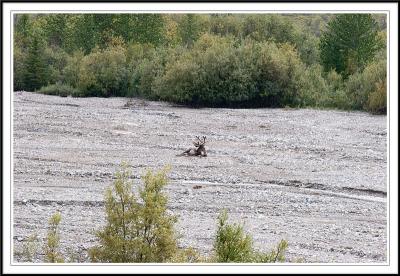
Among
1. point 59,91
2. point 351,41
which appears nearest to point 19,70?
point 59,91

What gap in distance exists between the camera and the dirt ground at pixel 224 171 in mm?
12219

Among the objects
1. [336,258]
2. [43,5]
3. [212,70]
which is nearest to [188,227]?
[336,258]

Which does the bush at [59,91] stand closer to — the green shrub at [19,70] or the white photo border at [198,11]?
the green shrub at [19,70]

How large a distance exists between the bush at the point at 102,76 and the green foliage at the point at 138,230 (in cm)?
2614

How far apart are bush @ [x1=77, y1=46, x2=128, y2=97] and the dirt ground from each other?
5385 millimetres

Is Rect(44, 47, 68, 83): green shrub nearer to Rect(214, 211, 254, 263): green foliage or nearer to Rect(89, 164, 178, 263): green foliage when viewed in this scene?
Rect(89, 164, 178, 263): green foliage

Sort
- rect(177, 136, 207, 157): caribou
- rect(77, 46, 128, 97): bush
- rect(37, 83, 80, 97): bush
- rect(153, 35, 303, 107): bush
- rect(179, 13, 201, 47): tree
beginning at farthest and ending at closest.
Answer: rect(179, 13, 201, 47): tree < rect(77, 46, 128, 97): bush < rect(37, 83, 80, 97): bush < rect(153, 35, 303, 107): bush < rect(177, 136, 207, 157): caribou

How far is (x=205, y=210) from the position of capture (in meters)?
13.7

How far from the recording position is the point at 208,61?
3048 cm

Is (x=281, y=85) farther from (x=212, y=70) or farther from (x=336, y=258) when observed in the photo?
(x=336, y=258)

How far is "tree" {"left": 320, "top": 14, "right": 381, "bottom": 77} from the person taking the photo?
111ft

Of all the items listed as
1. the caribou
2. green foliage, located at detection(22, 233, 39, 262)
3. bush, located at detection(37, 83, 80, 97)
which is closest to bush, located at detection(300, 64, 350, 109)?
bush, located at detection(37, 83, 80, 97)

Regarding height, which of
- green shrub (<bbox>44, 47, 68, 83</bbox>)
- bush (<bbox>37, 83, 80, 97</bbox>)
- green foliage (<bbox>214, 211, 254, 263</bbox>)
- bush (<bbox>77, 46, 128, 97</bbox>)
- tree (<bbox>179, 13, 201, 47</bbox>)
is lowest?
green foliage (<bbox>214, 211, 254, 263</bbox>)

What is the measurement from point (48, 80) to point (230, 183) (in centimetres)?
2103
